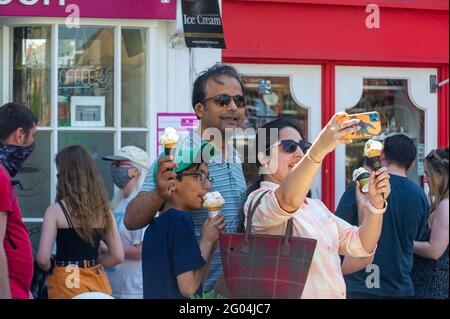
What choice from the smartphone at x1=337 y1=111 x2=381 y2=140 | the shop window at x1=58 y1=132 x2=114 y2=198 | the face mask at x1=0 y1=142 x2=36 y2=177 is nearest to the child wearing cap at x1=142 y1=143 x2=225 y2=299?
the smartphone at x1=337 y1=111 x2=381 y2=140

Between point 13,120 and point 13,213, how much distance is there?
613mm

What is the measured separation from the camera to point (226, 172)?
13.6 ft

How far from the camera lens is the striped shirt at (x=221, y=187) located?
3.90 meters

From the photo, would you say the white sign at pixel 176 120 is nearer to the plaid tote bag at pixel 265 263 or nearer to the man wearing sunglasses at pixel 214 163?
the man wearing sunglasses at pixel 214 163

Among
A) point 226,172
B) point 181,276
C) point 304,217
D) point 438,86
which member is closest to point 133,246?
point 226,172

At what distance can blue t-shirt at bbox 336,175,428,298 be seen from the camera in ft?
16.6

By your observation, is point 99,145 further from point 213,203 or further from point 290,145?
point 290,145

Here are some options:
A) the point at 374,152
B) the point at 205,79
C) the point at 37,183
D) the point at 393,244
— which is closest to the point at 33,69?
the point at 37,183

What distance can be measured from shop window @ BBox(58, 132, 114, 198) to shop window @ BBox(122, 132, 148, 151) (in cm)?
9

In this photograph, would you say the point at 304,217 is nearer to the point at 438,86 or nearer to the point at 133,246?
the point at 133,246

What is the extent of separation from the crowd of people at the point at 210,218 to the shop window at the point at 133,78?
0.42m

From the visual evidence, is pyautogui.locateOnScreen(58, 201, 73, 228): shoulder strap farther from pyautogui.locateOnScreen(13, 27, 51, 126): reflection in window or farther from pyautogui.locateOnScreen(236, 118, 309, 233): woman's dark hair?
pyautogui.locateOnScreen(236, 118, 309, 233): woman's dark hair
